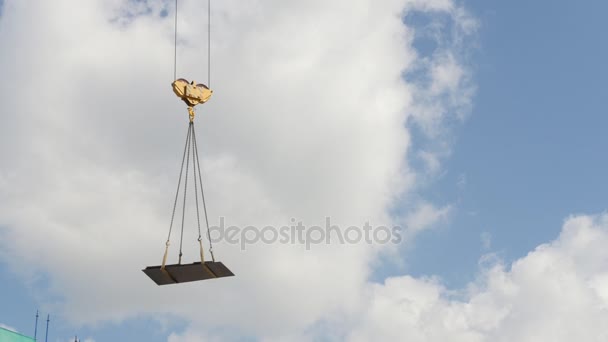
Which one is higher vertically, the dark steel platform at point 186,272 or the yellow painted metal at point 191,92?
the yellow painted metal at point 191,92

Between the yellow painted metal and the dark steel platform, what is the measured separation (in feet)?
25.4

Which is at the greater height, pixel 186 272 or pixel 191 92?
pixel 191 92

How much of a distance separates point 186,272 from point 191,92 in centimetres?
858

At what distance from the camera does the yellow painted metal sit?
35.2m

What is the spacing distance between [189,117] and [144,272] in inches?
322

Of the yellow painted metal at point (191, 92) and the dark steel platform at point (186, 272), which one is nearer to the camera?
the dark steel platform at point (186, 272)

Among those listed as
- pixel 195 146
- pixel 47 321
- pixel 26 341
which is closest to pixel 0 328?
pixel 26 341

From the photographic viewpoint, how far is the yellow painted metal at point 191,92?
3525 centimetres

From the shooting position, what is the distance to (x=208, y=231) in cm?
3369

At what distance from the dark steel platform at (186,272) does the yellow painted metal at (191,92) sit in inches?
305

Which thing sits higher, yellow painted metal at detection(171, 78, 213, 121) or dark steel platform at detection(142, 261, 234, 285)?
yellow painted metal at detection(171, 78, 213, 121)

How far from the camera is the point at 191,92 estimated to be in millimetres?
35562

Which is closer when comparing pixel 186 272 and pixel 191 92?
pixel 186 272

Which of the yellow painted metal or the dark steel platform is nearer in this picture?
the dark steel platform
